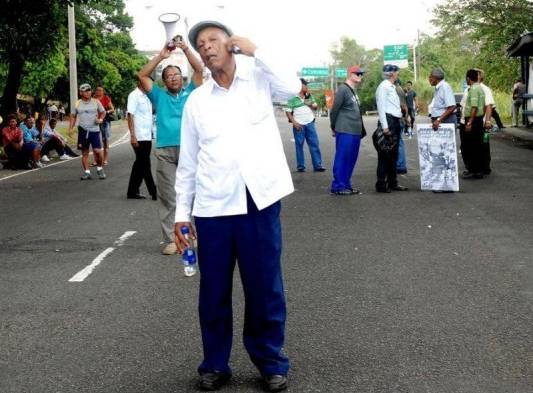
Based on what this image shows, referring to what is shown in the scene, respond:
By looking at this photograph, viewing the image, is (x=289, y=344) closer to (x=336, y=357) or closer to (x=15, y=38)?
(x=336, y=357)

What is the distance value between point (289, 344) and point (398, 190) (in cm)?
900

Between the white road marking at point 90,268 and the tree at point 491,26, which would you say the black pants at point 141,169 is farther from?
the tree at point 491,26

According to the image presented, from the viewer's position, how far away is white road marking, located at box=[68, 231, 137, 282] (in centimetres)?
814

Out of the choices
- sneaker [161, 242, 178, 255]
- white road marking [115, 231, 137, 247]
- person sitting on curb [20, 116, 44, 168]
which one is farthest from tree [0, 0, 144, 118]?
sneaker [161, 242, 178, 255]

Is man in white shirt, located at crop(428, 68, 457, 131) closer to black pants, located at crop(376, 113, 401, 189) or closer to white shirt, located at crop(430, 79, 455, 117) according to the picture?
white shirt, located at crop(430, 79, 455, 117)

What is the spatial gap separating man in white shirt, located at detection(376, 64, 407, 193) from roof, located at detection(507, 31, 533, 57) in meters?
11.3

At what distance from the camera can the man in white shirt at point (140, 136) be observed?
13770 millimetres

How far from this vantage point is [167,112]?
923 cm

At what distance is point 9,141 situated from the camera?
2114cm

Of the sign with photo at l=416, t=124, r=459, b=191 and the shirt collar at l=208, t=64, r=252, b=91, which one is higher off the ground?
the shirt collar at l=208, t=64, r=252, b=91

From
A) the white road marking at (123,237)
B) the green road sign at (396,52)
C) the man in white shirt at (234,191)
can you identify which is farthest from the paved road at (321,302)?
the green road sign at (396,52)

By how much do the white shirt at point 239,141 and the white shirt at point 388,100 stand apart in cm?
947

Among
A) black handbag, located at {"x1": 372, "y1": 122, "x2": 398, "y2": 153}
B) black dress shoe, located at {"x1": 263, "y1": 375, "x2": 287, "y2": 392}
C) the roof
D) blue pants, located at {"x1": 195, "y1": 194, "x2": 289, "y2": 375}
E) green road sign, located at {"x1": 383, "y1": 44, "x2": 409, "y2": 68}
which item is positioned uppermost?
green road sign, located at {"x1": 383, "y1": 44, "x2": 409, "y2": 68}

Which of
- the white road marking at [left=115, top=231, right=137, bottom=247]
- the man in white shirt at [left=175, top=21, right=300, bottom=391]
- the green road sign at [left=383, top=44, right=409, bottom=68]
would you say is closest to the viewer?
the man in white shirt at [left=175, top=21, right=300, bottom=391]
